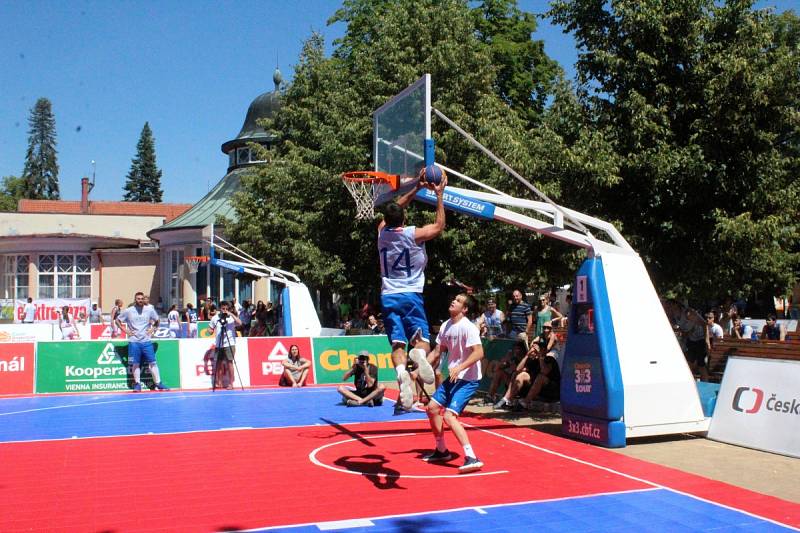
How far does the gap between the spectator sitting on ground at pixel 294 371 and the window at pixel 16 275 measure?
118ft

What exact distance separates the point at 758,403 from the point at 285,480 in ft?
21.8

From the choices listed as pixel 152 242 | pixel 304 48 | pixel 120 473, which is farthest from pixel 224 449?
pixel 152 242

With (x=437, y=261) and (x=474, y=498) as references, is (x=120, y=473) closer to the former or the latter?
(x=474, y=498)

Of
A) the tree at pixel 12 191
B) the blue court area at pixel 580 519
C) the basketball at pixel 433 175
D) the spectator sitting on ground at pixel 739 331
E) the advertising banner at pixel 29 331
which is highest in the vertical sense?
the tree at pixel 12 191

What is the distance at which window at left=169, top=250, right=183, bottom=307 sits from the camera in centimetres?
4825

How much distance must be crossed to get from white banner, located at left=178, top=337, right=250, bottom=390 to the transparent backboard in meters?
8.99

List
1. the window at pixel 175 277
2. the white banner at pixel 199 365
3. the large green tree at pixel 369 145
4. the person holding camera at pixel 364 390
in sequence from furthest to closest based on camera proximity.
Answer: the window at pixel 175 277, the large green tree at pixel 369 145, the white banner at pixel 199 365, the person holding camera at pixel 364 390

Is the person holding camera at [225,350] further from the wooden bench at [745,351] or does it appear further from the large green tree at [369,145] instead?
the wooden bench at [745,351]

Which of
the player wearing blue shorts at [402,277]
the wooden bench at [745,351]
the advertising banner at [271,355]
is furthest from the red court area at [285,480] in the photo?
the advertising banner at [271,355]

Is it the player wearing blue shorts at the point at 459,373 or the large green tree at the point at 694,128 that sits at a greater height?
the large green tree at the point at 694,128

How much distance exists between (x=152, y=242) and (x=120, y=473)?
4555 cm

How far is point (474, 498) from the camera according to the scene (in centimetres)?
823

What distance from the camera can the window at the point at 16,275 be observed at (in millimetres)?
50469

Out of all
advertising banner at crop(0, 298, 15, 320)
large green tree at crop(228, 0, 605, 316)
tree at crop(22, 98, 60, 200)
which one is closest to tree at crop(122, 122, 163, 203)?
tree at crop(22, 98, 60, 200)
